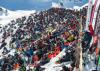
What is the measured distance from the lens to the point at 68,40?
3650 cm

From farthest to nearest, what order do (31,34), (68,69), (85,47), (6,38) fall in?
(6,38)
(31,34)
(85,47)
(68,69)

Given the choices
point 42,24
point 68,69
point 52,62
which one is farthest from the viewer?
point 42,24

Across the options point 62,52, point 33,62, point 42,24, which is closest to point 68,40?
point 62,52

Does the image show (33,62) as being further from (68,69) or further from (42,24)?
(42,24)

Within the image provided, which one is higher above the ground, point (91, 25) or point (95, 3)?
point (95, 3)

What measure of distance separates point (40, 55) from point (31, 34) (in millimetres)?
23059

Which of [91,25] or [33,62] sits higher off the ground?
Result: [91,25]

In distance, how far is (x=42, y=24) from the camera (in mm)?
65188

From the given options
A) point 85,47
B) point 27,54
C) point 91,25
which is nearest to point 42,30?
point 27,54

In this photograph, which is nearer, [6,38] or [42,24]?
[42,24]

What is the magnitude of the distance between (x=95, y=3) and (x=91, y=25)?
161cm

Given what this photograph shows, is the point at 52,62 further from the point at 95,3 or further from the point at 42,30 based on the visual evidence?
the point at 42,30

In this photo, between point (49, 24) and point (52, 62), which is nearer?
point (52, 62)

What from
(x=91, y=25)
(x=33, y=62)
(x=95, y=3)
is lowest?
(x=33, y=62)
